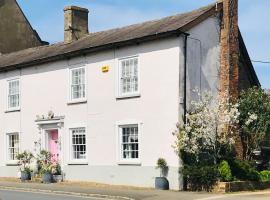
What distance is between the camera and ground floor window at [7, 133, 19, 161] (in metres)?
29.0

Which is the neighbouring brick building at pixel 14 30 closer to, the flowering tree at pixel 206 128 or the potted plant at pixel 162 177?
the potted plant at pixel 162 177

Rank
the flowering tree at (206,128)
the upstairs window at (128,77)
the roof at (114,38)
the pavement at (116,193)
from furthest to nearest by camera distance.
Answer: the upstairs window at (128,77), the roof at (114,38), the flowering tree at (206,128), the pavement at (116,193)

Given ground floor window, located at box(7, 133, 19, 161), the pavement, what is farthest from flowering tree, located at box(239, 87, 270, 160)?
ground floor window, located at box(7, 133, 19, 161)

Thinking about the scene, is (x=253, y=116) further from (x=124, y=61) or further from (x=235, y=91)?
(x=124, y=61)

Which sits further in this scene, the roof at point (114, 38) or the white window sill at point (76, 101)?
the white window sill at point (76, 101)

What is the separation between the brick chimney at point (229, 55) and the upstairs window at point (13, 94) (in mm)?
11055

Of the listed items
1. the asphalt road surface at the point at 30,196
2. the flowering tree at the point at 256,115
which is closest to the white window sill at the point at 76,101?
the asphalt road surface at the point at 30,196

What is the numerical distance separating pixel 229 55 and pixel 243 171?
4.95 m

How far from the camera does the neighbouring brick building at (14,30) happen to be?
3653 cm

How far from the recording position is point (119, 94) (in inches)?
929

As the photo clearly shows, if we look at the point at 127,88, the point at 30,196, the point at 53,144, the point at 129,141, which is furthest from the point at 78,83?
the point at 30,196

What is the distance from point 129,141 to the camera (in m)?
23.1

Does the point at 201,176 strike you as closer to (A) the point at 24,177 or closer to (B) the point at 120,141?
(B) the point at 120,141

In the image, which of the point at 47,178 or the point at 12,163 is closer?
the point at 47,178
